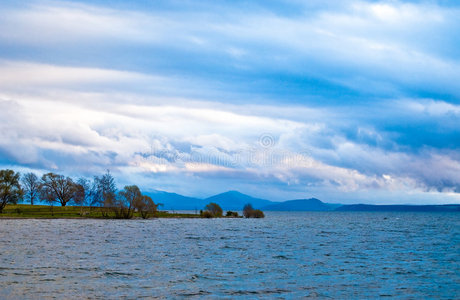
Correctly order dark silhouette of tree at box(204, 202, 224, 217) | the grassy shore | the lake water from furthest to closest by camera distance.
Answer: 1. dark silhouette of tree at box(204, 202, 224, 217)
2. the grassy shore
3. the lake water

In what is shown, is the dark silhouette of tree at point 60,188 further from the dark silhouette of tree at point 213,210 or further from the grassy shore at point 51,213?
→ the dark silhouette of tree at point 213,210

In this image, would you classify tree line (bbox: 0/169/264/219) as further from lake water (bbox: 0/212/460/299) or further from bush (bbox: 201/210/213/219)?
lake water (bbox: 0/212/460/299)

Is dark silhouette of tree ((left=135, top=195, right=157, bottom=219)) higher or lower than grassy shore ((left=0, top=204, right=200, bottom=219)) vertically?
higher

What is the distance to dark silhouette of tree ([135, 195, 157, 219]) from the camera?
15425 cm

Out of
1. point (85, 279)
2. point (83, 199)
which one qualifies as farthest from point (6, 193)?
point (85, 279)

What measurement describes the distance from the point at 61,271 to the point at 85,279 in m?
4.62

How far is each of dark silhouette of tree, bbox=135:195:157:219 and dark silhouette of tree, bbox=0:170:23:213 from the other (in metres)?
47.2

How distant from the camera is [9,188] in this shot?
534ft

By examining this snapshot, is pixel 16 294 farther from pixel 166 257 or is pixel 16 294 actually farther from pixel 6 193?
pixel 6 193

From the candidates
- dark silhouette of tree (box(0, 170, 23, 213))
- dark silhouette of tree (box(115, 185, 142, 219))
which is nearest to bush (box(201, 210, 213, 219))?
dark silhouette of tree (box(115, 185, 142, 219))

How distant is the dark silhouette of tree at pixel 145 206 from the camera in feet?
506

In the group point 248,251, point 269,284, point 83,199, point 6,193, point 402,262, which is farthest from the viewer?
point 83,199

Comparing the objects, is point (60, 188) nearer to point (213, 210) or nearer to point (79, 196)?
point (79, 196)

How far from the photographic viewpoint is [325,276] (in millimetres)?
37656
